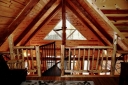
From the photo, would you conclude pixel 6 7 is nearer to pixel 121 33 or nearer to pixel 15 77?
pixel 15 77

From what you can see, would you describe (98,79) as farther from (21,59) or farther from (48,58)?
(48,58)

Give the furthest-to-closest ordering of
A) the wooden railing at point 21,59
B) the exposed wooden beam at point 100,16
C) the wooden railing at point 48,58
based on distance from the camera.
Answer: the wooden railing at point 48,58, the wooden railing at point 21,59, the exposed wooden beam at point 100,16

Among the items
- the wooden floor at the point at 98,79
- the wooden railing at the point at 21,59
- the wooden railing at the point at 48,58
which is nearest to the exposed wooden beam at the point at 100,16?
the wooden floor at the point at 98,79

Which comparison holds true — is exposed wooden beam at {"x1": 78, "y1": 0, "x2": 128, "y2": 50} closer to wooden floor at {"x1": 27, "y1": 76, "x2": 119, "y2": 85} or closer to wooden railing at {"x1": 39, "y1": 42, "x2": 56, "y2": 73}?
wooden floor at {"x1": 27, "y1": 76, "x2": 119, "y2": 85}

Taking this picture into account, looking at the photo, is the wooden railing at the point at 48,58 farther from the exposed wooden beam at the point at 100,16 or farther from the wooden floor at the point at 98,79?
the exposed wooden beam at the point at 100,16

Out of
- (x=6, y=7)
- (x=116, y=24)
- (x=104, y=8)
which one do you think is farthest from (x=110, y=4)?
(x=6, y=7)

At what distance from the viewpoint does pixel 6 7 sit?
3205 millimetres

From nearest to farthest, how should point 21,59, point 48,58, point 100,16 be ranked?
point 21,59
point 100,16
point 48,58

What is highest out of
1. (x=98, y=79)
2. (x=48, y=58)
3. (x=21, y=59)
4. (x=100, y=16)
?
(x=100, y=16)

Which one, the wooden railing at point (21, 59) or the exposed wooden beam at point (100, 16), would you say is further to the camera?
the wooden railing at point (21, 59)

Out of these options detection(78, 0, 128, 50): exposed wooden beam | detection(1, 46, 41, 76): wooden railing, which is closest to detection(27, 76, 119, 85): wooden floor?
detection(1, 46, 41, 76): wooden railing

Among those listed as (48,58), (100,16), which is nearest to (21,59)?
(48,58)

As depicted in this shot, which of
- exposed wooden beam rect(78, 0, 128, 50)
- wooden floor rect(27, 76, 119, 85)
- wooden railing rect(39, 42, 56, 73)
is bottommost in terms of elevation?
wooden floor rect(27, 76, 119, 85)

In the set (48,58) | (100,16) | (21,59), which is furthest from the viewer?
(48,58)
